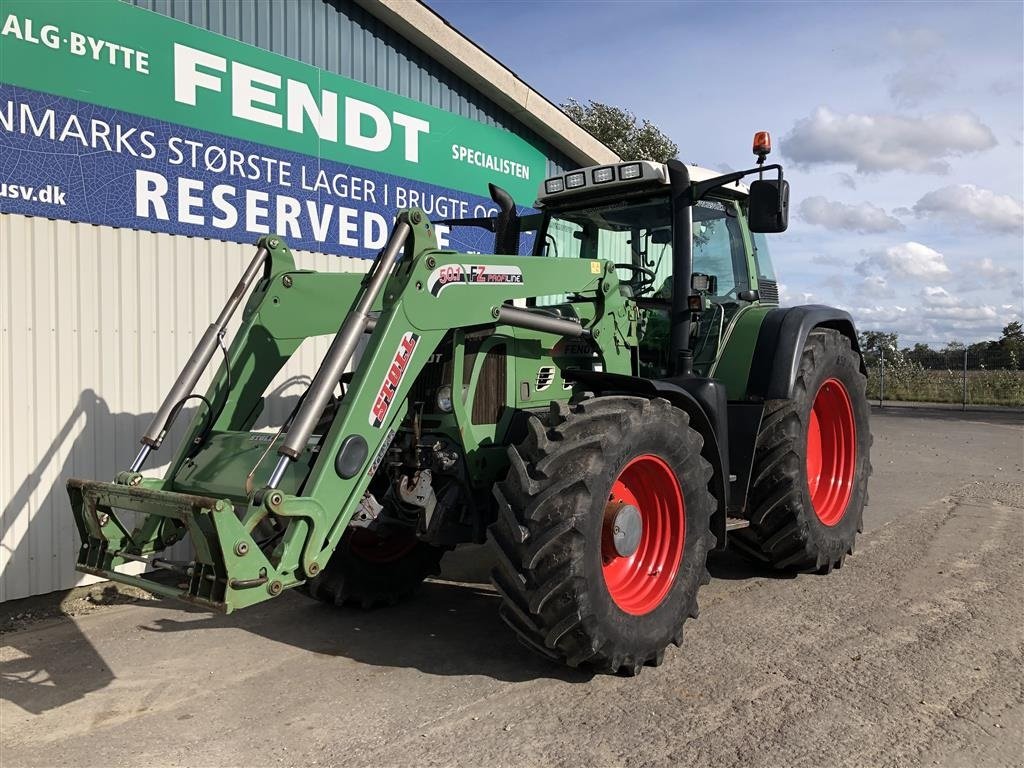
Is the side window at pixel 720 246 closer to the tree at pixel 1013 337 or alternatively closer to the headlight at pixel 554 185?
the headlight at pixel 554 185

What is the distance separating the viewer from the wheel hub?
414 cm

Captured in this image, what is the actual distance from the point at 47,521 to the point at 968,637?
18.5ft

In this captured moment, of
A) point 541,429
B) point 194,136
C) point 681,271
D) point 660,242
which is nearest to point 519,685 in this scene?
point 541,429

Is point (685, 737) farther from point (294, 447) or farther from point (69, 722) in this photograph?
point (69, 722)

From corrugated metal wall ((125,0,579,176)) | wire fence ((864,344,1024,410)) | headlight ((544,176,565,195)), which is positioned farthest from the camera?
wire fence ((864,344,1024,410))

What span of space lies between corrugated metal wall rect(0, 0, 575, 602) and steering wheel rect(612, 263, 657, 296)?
2.92 m

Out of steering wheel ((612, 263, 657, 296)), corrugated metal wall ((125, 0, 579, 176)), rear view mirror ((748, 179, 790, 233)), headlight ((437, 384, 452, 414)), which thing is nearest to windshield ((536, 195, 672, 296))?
steering wheel ((612, 263, 657, 296))

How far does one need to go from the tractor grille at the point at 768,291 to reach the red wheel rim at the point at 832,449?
2.46ft

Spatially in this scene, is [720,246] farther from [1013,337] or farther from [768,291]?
[1013,337]

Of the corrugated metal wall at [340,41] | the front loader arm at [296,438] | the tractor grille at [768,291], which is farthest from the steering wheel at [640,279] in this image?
the corrugated metal wall at [340,41]

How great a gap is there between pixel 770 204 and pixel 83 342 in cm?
455

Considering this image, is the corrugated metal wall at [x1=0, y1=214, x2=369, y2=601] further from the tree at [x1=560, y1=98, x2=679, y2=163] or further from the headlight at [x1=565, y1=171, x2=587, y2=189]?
the tree at [x1=560, y1=98, x2=679, y2=163]

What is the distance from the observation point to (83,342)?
18.5 feet

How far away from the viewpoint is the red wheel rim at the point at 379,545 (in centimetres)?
515
